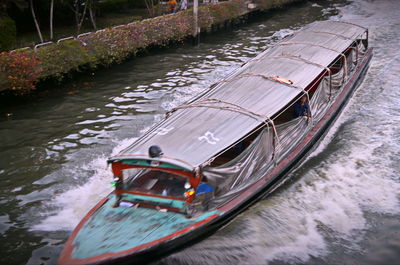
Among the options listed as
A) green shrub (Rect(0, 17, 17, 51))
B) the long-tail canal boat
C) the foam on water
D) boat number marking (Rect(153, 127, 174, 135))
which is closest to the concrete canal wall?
green shrub (Rect(0, 17, 17, 51))

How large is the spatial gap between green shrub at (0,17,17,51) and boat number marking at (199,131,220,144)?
1159 centimetres

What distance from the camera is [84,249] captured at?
6.98m

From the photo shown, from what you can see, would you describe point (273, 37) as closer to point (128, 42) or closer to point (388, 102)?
point (128, 42)

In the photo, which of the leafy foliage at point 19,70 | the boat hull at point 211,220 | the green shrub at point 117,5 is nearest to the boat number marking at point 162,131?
the boat hull at point 211,220

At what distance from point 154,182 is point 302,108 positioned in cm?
472

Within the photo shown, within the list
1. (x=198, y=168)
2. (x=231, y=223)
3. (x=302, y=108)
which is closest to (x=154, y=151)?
(x=198, y=168)

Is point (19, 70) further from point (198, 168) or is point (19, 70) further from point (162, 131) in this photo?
point (198, 168)

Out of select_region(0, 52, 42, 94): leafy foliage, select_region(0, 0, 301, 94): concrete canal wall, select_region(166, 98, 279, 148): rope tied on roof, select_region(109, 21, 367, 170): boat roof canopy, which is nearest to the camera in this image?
select_region(109, 21, 367, 170): boat roof canopy

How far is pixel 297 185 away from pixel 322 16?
2181 centimetres

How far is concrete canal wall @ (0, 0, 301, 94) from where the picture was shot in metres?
14.4

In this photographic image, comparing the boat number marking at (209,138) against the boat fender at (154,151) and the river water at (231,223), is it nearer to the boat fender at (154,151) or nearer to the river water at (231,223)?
the boat fender at (154,151)

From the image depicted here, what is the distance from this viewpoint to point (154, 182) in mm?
8266

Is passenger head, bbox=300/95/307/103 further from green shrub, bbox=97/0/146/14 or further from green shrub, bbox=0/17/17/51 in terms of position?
green shrub, bbox=97/0/146/14

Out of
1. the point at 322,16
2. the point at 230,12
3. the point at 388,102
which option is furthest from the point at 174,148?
the point at 322,16
